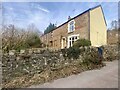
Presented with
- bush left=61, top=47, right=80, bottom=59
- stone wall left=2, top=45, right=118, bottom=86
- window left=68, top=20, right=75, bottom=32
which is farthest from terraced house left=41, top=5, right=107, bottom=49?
stone wall left=2, top=45, right=118, bottom=86

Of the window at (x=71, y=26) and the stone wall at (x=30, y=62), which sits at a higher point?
the window at (x=71, y=26)

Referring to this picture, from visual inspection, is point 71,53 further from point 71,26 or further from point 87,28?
point 71,26

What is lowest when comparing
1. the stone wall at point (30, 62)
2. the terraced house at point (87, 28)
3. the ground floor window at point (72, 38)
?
the stone wall at point (30, 62)

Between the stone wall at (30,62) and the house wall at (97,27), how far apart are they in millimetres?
8761

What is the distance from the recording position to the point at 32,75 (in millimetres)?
7004

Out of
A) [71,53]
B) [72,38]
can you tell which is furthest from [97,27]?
[71,53]

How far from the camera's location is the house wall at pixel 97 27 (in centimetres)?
1702

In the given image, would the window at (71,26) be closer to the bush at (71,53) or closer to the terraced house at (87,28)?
A: the terraced house at (87,28)

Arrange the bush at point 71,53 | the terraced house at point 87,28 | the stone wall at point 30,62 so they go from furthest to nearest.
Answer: the terraced house at point 87,28 → the bush at point 71,53 → the stone wall at point 30,62

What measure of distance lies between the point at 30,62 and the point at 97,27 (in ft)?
44.9

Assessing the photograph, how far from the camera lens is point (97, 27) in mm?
18422

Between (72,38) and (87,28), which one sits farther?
(72,38)

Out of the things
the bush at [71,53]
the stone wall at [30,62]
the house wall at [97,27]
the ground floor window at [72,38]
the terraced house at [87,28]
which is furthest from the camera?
the ground floor window at [72,38]

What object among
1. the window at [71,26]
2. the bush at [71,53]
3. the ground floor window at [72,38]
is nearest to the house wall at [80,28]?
the ground floor window at [72,38]
